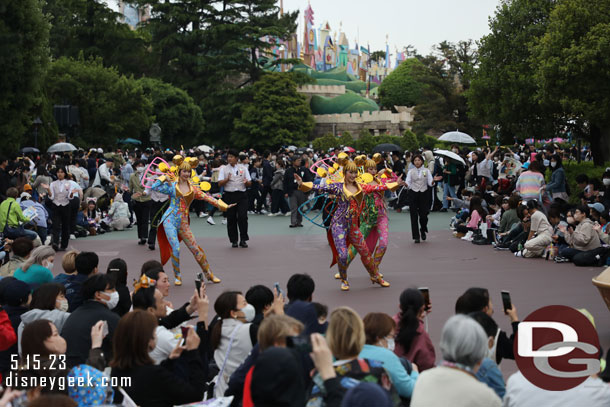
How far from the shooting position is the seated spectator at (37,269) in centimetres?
805

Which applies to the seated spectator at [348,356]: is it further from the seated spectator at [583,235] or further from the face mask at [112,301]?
the seated spectator at [583,235]

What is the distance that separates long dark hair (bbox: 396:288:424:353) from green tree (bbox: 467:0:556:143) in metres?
17.0

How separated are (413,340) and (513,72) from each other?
18.4 metres

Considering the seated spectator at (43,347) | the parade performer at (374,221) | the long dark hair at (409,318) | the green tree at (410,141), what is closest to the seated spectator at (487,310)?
the long dark hair at (409,318)

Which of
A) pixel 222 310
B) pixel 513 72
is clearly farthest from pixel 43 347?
pixel 513 72

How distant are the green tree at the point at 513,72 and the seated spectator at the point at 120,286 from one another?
53.9 ft

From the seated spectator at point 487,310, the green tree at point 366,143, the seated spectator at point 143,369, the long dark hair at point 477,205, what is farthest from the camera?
the green tree at point 366,143

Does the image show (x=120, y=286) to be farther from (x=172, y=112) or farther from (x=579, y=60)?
(x=172, y=112)

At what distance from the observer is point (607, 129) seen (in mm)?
20359

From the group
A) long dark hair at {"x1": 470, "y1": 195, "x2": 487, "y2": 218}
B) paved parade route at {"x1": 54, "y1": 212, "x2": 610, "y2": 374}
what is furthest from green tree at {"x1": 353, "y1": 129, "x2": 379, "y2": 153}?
long dark hair at {"x1": 470, "y1": 195, "x2": 487, "y2": 218}

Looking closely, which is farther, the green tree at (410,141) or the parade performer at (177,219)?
the green tree at (410,141)

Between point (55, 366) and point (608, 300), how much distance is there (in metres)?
5.12

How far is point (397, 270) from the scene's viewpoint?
1298 cm

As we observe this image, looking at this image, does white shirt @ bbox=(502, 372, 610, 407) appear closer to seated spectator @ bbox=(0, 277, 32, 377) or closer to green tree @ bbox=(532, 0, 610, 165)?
seated spectator @ bbox=(0, 277, 32, 377)
